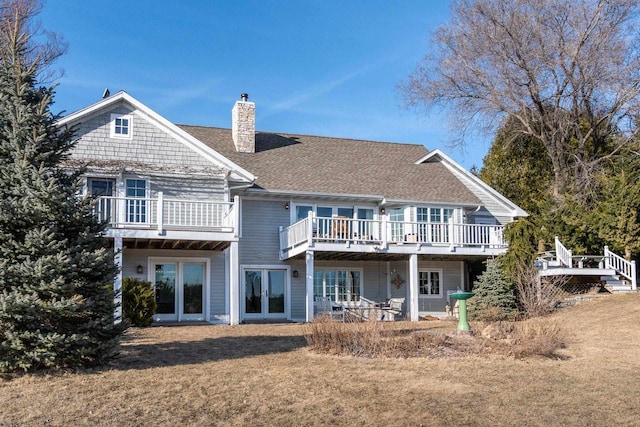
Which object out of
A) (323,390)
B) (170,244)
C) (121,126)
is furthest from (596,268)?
(323,390)

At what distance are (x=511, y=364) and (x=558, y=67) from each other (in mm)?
22402

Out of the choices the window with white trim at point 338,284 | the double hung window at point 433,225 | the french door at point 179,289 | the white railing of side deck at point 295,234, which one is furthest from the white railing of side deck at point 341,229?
the french door at point 179,289

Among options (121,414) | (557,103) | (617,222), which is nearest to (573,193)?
(557,103)

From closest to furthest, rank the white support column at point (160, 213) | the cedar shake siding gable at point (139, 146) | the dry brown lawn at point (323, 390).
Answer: the dry brown lawn at point (323, 390)
the white support column at point (160, 213)
the cedar shake siding gable at point (139, 146)

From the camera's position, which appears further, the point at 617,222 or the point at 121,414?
the point at 617,222

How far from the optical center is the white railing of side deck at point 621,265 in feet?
78.8

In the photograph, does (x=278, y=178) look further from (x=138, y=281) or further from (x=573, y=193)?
(x=573, y=193)

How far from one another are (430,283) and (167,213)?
10.6m

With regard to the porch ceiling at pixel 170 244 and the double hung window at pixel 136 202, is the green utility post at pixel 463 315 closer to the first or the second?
the porch ceiling at pixel 170 244

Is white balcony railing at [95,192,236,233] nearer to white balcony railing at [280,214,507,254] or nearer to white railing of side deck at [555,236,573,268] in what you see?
white balcony railing at [280,214,507,254]

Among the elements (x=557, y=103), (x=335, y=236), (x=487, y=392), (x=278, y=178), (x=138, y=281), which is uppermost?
(x=557, y=103)

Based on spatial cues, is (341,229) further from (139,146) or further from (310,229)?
(139,146)

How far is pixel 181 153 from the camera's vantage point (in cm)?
2195

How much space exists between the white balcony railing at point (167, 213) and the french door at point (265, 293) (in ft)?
8.59
